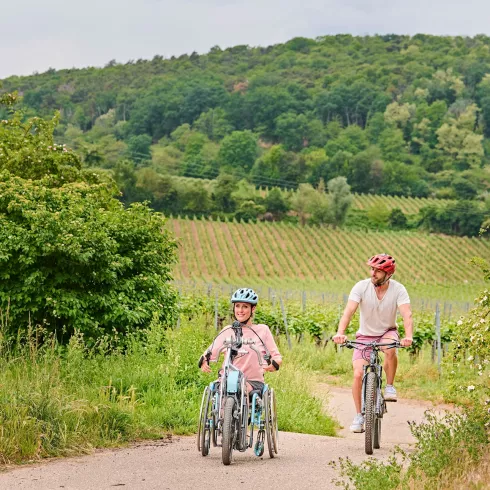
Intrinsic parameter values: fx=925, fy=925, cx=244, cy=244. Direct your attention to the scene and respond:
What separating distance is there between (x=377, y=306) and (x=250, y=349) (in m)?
1.59

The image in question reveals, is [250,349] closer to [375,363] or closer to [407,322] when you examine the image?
[375,363]

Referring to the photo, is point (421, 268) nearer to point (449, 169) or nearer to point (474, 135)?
point (449, 169)

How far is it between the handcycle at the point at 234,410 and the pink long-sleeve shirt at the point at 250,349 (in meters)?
0.04

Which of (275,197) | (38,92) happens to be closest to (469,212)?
(275,197)

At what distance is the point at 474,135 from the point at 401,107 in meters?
20.9

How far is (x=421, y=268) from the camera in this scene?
3765 inches

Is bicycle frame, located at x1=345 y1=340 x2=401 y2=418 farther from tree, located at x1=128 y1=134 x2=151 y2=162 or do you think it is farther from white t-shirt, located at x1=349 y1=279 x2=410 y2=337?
tree, located at x1=128 y1=134 x2=151 y2=162

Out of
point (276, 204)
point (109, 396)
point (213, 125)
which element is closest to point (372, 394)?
point (109, 396)

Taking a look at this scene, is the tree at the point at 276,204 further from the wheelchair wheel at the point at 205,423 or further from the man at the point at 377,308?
the wheelchair wheel at the point at 205,423

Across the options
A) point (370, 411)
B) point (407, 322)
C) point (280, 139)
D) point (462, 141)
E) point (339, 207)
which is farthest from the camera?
point (280, 139)

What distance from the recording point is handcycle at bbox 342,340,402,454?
8250 mm

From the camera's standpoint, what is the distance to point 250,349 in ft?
25.3

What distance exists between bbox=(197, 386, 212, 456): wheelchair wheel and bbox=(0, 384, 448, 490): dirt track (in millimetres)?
91

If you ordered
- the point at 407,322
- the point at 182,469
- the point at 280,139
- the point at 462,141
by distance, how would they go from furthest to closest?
the point at 280,139 < the point at 462,141 < the point at 407,322 < the point at 182,469
